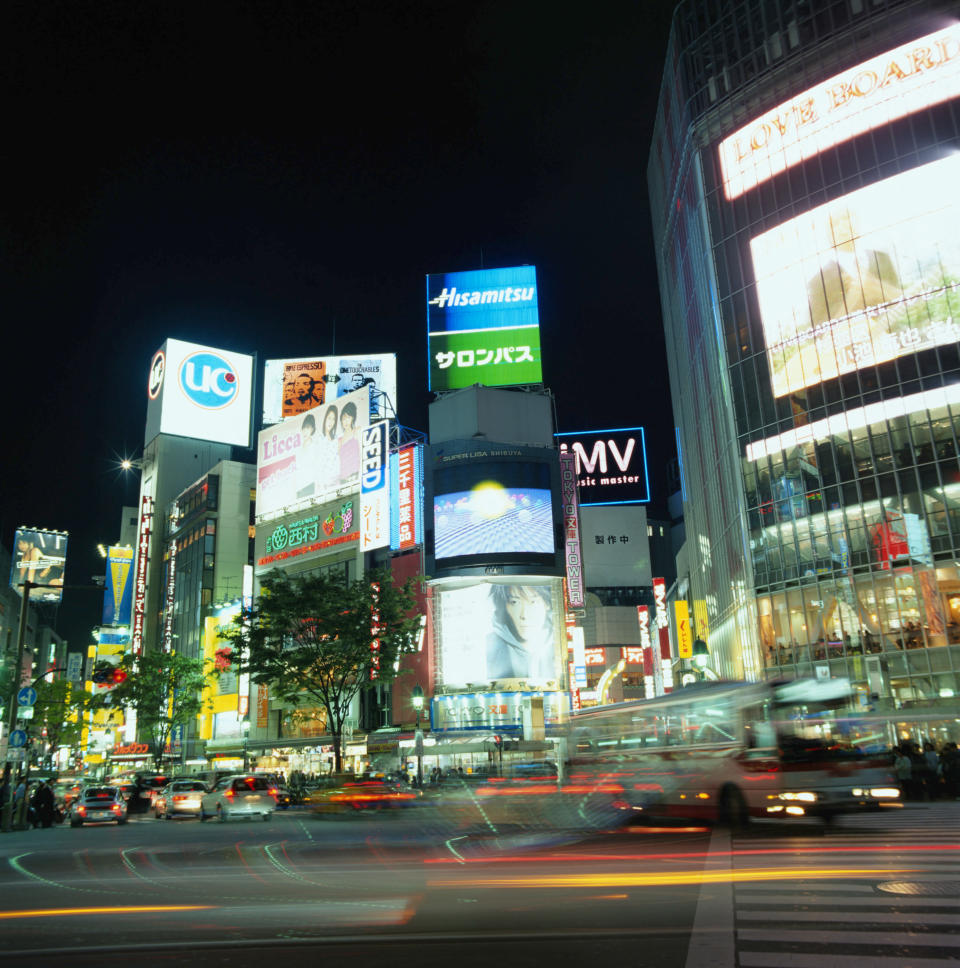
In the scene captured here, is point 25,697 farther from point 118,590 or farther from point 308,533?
point 118,590

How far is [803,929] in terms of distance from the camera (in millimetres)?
7500

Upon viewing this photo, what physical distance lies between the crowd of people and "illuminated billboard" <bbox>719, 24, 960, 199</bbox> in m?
35.4

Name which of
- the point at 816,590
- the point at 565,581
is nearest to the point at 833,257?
Answer: the point at 816,590

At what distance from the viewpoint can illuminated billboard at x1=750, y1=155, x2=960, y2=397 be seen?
44562mm

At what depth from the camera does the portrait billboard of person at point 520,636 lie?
59688mm

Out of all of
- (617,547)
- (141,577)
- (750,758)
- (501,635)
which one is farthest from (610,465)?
(750,758)

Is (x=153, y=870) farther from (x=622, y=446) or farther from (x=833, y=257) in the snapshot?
(x=622, y=446)

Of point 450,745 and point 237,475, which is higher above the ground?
point 237,475

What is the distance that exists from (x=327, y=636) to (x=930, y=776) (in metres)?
27.7

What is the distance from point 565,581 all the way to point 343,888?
169ft

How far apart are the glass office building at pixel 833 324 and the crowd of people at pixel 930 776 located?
16852 millimetres

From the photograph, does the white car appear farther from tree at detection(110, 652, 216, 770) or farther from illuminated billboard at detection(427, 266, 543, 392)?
tree at detection(110, 652, 216, 770)

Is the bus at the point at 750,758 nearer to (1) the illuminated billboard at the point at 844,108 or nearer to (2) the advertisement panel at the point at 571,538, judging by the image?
(1) the illuminated billboard at the point at 844,108

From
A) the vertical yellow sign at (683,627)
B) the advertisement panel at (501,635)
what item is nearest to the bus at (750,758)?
the advertisement panel at (501,635)
